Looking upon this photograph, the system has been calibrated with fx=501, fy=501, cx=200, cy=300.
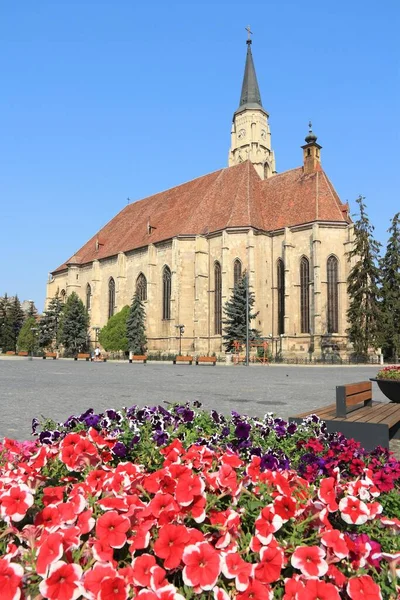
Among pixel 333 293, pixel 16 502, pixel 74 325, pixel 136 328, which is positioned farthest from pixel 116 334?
pixel 16 502

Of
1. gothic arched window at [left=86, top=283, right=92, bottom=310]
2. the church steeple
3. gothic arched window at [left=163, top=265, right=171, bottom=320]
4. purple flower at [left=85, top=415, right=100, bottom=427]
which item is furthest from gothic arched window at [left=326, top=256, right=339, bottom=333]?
purple flower at [left=85, top=415, right=100, bottom=427]

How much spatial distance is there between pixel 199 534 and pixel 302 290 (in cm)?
4619

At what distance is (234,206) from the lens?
50344 millimetres

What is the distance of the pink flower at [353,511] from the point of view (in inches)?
85.3

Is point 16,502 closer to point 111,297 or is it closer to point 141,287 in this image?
point 141,287

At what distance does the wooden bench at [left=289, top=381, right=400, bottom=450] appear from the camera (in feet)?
18.0

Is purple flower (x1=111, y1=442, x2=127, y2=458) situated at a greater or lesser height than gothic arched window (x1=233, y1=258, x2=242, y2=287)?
lesser

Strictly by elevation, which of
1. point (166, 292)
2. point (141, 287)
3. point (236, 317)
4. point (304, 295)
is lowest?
point (236, 317)

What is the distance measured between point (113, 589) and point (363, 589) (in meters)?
0.85

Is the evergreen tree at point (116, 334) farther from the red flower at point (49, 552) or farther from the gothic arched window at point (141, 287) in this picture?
the red flower at point (49, 552)

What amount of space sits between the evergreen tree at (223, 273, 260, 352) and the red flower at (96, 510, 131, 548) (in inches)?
1671

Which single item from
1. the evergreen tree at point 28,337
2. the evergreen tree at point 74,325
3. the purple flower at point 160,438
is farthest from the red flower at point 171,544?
the evergreen tree at point 28,337

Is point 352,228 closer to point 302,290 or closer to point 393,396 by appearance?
point 302,290

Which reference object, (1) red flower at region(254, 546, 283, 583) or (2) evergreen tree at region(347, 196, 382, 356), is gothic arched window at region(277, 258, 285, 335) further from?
(1) red flower at region(254, 546, 283, 583)
